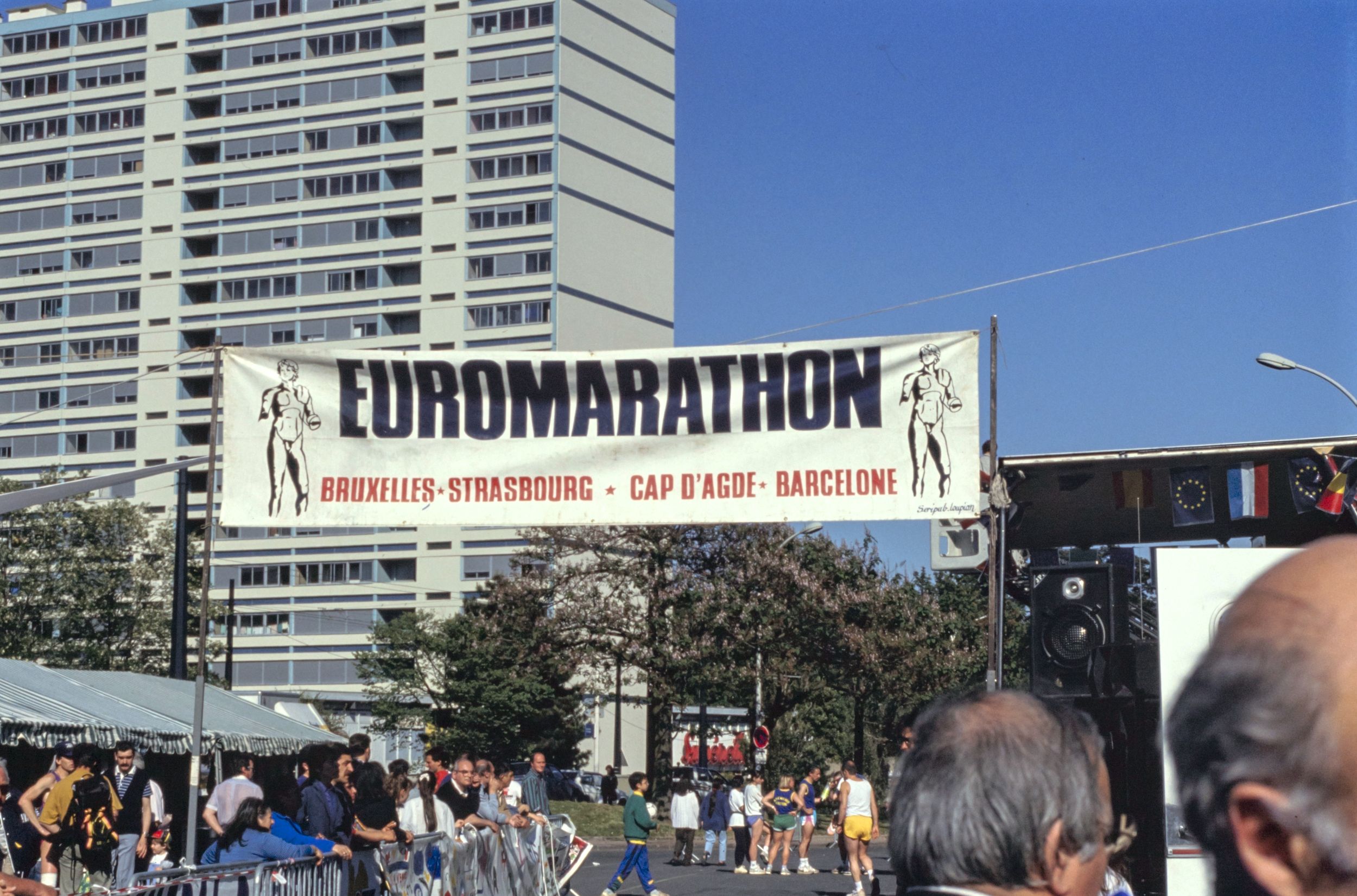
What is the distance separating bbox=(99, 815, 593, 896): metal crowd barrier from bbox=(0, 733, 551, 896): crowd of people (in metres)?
0.11

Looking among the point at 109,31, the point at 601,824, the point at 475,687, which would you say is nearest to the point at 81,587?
the point at 475,687

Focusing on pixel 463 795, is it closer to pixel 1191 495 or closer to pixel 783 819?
pixel 1191 495

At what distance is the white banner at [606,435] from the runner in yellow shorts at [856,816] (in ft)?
27.4

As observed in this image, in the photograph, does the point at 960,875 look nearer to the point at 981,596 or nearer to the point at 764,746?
the point at 764,746

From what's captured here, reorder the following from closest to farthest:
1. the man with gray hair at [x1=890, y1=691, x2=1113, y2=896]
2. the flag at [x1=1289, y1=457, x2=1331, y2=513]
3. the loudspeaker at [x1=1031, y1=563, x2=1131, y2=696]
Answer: the man with gray hair at [x1=890, y1=691, x2=1113, y2=896] < the flag at [x1=1289, y1=457, x2=1331, y2=513] < the loudspeaker at [x1=1031, y1=563, x2=1131, y2=696]

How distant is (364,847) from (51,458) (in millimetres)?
77745

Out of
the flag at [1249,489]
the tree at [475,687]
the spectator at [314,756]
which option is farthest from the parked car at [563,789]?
→ the flag at [1249,489]

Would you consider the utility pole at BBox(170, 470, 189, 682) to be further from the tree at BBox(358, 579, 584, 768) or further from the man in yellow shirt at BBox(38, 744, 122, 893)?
the man in yellow shirt at BBox(38, 744, 122, 893)

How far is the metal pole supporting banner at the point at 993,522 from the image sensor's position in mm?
9219

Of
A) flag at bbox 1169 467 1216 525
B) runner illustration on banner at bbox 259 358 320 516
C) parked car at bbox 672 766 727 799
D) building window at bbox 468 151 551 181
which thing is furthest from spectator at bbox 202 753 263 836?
building window at bbox 468 151 551 181

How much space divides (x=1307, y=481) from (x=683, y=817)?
1536 cm

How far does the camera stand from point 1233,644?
3.05 ft

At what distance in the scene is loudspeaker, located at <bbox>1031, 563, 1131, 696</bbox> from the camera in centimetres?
1230

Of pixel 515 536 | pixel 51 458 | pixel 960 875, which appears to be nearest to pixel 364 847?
pixel 960 875
